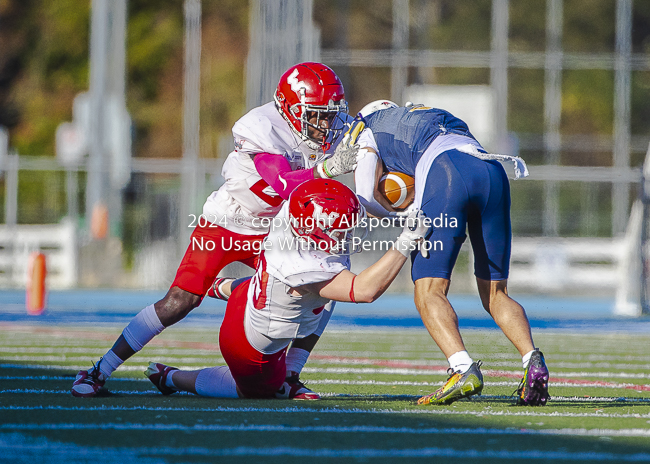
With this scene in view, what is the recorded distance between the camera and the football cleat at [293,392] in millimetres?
4478

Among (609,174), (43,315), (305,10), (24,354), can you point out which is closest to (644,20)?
(609,174)

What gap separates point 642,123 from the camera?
2670cm

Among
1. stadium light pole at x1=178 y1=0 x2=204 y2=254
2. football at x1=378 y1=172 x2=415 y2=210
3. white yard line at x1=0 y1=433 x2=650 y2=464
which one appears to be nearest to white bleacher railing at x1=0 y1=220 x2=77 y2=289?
stadium light pole at x1=178 y1=0 x2=204 y2=254

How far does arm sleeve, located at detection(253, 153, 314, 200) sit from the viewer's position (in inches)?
176

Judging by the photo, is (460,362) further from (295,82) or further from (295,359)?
(295,82)

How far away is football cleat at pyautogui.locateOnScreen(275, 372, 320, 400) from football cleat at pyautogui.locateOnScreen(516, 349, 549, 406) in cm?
94

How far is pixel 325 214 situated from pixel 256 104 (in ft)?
39.9

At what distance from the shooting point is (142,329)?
4.63 m

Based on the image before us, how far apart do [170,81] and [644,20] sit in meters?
14.4

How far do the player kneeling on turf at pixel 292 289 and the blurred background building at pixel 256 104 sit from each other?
8685mm

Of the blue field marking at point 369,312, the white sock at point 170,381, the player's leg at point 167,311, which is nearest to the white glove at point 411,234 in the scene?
the player's leg at point 167,311

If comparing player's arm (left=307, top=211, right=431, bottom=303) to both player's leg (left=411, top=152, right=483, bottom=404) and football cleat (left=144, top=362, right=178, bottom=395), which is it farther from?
football cleat (left=144, top=362, right=178, bottom=395)

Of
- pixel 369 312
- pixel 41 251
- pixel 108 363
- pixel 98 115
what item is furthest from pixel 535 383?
pixel 98 115

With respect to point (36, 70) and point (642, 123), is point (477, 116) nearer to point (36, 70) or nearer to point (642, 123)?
point (642, 123)
